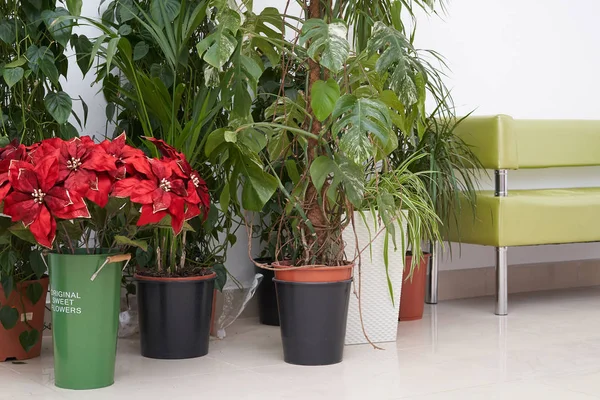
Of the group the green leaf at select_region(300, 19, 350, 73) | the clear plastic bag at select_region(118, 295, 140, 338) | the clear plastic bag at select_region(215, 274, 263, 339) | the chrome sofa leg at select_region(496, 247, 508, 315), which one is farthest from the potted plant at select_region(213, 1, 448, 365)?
the chrome sofa leg at select_region(496, 247, 508, 315)

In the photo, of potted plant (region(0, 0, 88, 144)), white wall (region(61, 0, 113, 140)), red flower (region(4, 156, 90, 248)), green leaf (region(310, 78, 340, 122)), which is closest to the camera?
red flower (region(4, 156, 90, 248))

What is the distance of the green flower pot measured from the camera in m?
2.38

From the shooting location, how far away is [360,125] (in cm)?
248

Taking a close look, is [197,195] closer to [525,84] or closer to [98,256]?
[98,256]

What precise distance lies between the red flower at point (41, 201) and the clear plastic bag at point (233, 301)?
1.14 m

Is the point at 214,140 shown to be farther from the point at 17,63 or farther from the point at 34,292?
the point at 34,292

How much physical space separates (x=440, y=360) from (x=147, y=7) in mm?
1543

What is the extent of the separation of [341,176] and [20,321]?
1133mm

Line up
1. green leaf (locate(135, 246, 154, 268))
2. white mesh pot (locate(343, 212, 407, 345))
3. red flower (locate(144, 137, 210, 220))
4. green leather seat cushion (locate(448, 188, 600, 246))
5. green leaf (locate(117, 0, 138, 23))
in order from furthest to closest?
green leather seat cushion (locate(448, 188, 600, 246)) < white mesh pot (locate(343, 212, 407, 345)) < green leaf (locate(135, 246, 154, 268)) < green leaf (locate(117, 0, 138, 23)) < red flower (locate(144, 137, 210, 220))

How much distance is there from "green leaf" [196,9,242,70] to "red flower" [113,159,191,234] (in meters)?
0.33

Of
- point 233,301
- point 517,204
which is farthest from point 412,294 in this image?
point 233,301

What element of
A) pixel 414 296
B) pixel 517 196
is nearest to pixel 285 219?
pixel 414 296

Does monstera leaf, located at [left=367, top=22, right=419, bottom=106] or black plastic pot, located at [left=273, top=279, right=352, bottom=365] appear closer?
monstera leaf, located at [left=367, top=22, right=419, bottom=106]

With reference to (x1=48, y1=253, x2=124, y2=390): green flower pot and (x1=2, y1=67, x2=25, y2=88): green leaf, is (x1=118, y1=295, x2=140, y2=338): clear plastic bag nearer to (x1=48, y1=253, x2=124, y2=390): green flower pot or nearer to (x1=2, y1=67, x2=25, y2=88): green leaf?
(x1=48, y1=253, x2=124, y2=390): green flower pot
